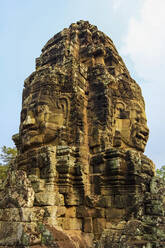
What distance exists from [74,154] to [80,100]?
1920 mm

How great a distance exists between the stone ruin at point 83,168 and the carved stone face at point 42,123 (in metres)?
0.03

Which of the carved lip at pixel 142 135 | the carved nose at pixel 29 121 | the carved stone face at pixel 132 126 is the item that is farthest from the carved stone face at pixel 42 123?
the carved lip at pixel 142 135

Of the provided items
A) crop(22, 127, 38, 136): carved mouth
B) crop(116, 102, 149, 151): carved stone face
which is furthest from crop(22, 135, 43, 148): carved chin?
crop(116, 102, 149, 151): carved stone face

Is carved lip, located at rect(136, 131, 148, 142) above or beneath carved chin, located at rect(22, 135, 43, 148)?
above

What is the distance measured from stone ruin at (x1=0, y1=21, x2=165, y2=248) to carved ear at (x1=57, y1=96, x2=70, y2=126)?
0.03 meters

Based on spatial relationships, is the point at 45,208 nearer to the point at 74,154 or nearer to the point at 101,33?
the point at 74,154

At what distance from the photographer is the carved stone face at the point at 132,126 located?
8164mm

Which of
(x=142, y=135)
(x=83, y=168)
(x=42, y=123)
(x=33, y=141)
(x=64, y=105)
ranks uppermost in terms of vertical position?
(x=64, y=105)

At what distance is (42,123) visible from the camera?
7.64 m

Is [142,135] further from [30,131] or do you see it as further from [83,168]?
[30,131]

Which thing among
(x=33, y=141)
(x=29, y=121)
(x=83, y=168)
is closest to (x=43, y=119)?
(x=29, y=121)

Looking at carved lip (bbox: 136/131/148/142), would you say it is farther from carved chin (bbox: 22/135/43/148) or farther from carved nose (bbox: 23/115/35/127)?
carved nose (bbox: 23/115/35/127)

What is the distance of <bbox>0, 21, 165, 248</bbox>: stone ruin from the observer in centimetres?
545

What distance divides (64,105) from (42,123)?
0.95 metres
